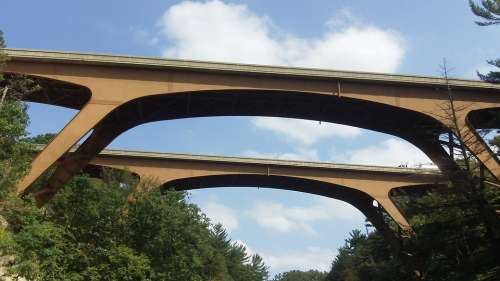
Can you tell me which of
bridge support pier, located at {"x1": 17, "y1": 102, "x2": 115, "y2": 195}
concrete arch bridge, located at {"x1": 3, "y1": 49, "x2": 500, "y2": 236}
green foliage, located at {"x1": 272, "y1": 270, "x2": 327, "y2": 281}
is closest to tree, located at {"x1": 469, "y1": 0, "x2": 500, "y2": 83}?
concrete arch bridge, located at {"x1": 3, "y1": 49, "x2": 500, "y2": 236}

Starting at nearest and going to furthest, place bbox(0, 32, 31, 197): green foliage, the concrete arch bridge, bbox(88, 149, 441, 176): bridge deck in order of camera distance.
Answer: bbox(0, 32, 31, 197): green foliage
the concrete arch bridge
bbox(88, 149, 441, 176): bridge deck

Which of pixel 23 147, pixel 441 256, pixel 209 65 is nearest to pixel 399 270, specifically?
pixel 441 256

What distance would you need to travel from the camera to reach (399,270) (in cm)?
3638

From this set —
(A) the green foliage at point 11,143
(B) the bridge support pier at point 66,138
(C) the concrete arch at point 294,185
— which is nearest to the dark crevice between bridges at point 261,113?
(B) the bridge support pier at point 66,138

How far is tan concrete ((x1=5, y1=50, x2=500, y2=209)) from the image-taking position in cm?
2531

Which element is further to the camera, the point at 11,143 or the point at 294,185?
the point at 294,185

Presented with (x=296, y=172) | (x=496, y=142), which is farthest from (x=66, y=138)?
(x=296, y=172)

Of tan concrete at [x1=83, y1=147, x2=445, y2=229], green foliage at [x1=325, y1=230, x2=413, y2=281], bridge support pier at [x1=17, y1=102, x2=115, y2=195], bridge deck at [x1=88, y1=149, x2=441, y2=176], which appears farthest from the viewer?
bridge deck at [x1=88, y1=149, x2=441, y2=176]

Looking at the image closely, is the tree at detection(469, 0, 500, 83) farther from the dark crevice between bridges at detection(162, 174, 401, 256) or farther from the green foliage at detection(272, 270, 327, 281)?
the green foliage at detection(272, 270, 327, 281)

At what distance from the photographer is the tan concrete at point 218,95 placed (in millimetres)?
25312

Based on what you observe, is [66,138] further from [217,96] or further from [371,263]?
[371,263]

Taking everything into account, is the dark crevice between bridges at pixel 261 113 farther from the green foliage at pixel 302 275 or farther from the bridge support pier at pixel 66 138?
the green foliage at pixel 302 275

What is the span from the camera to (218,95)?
2783 cm

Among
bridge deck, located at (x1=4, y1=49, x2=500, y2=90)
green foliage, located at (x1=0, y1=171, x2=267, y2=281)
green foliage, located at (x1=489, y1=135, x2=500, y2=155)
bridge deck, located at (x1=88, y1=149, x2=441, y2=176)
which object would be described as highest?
bridge deck, located at (x1=88, y1=149, x2=441, y2=176)
